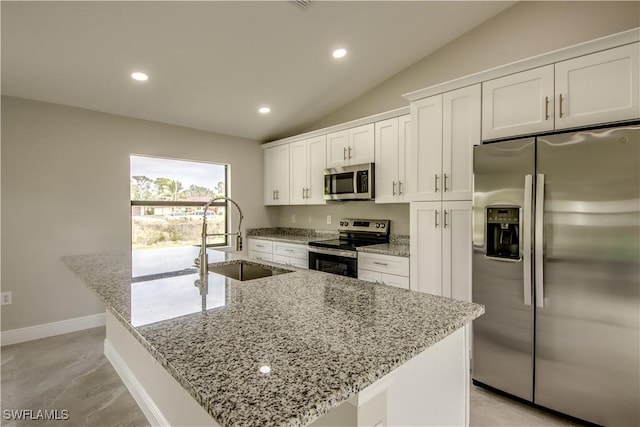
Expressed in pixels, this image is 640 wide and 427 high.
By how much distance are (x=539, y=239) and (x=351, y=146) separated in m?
2.19

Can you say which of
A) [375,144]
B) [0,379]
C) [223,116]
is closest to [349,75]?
[375,144]

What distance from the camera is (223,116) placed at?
382cm

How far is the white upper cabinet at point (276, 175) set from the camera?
14.7ft

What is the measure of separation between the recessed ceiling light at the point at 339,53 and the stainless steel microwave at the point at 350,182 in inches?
43.5

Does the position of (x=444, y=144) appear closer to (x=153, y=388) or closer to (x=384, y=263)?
(x=384, y=263)

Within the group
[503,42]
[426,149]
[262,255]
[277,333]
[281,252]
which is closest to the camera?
[277,333]

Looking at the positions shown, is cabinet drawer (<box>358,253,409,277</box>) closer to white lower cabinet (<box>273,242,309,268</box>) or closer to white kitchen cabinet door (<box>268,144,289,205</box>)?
white lower cabinet (<box>273,242,309,268</box>)

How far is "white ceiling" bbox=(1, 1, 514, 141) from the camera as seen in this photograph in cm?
221

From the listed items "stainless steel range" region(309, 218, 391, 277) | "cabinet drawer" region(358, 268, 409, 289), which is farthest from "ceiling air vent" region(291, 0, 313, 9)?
"cabinet drawer" region(358, 268, 409, 289)

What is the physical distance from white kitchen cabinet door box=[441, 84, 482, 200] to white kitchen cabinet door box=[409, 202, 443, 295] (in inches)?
7.8

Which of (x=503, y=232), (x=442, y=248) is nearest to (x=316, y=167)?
(x=442, y=248)

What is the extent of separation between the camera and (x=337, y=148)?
3.78m

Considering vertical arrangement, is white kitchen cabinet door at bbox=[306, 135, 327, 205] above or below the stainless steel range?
above

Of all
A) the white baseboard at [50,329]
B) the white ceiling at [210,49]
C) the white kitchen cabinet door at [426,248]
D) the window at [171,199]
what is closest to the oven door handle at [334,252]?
the white kitchen cabinet door at [426,248]
